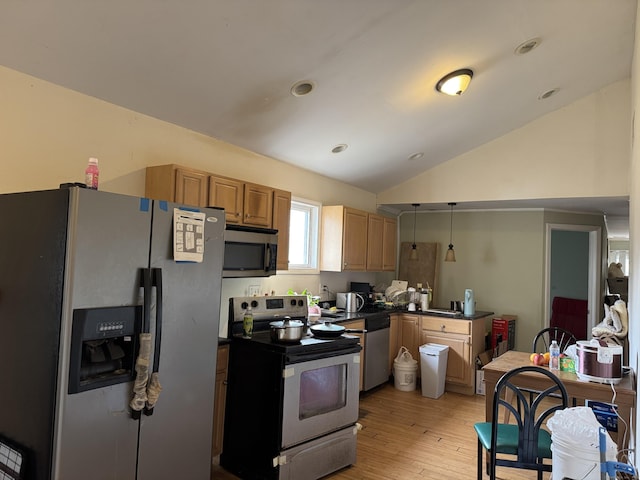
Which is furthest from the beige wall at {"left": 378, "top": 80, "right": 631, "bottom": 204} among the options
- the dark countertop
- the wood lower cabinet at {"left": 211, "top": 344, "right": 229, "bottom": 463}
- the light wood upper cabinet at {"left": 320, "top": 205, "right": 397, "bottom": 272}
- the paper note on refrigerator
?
the paper note on refrigerator

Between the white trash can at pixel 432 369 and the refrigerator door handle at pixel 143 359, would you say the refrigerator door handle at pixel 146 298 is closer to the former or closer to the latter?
the refrigerator door handle at pixel 143 359

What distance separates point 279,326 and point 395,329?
99.1 inches

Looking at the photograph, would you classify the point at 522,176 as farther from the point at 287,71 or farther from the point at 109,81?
the point at 109,81

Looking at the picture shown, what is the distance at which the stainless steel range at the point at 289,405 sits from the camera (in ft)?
9.06

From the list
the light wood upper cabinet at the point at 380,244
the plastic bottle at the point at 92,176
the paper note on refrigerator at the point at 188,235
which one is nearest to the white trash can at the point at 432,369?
the light wood upper cabinet at the point at 380,244

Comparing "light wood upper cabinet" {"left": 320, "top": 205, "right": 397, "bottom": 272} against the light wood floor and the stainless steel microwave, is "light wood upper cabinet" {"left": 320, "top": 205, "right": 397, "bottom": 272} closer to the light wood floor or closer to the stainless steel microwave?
the stainless steel microwave

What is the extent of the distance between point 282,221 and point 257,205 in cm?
37

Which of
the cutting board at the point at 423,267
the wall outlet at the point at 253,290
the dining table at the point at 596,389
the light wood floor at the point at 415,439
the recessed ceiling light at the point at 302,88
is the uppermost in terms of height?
the recessed ceiling light at the point at 302,88

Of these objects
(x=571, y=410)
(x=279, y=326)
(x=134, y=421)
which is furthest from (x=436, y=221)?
(x=134, y=421)

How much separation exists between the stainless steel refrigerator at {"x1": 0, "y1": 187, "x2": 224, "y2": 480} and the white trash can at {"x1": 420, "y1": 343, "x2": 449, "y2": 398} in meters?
3.18

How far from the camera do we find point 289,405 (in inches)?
109

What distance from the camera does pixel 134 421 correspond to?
198cm

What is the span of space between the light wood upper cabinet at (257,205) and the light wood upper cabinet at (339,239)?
1.23m

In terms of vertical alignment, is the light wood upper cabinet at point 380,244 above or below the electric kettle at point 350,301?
above
